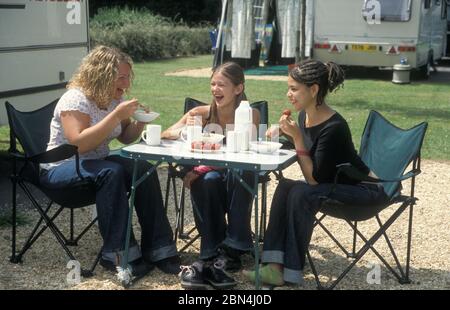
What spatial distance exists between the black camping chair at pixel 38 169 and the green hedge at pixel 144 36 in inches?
608

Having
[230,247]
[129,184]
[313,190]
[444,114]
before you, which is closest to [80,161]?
[129,184]

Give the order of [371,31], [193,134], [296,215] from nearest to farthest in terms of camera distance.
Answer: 1. [296,215]
2. [193,134]
3. [371,31]

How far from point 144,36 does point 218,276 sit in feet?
58.2

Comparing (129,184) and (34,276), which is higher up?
(129,184)

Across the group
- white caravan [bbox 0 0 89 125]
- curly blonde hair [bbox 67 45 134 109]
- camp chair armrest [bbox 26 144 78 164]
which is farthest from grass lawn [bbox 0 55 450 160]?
camp chair armrest [bbox 26 144 78 164]

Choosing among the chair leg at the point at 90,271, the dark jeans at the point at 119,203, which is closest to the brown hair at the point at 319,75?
the dark jeans at the point at 119,203

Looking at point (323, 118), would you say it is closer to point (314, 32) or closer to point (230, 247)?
point (230, 247)

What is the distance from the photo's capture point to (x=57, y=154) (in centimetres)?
390

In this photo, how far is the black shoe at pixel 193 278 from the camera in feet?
12.5

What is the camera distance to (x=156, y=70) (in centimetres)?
1734

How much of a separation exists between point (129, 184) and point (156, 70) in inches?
Answer: 529

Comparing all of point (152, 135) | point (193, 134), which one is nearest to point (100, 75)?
point (152, 135)

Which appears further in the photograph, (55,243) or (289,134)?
(55,243)

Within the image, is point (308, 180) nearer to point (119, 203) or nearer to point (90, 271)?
point (119, 203)
